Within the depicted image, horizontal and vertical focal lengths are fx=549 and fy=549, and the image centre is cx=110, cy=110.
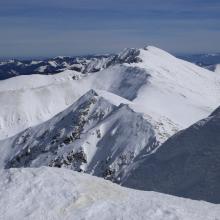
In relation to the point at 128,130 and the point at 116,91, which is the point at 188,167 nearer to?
the point at 128,130

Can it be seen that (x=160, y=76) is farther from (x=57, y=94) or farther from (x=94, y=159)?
(x=94, y=159)

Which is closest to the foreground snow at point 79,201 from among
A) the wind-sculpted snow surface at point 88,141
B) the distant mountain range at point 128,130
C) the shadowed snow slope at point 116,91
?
the distant mountain range at point 128,130

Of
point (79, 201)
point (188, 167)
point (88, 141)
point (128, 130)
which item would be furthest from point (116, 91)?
point (79, 201)

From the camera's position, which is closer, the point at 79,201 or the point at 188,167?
the point at 79,201

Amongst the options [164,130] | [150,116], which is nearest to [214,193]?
[164,130]

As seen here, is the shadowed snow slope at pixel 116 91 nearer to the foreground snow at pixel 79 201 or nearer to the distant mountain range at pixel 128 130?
the distant mountain range at pixel 128 130
